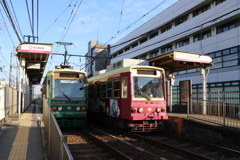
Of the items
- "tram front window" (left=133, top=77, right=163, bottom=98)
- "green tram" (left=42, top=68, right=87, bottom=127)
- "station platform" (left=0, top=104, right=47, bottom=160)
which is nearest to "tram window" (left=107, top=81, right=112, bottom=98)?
"green tram" (left=42, top=68, right=87, bottom=127)

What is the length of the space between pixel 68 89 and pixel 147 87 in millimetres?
4009

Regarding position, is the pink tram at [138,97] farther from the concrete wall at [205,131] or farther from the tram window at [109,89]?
the concrete wall at [205,131]

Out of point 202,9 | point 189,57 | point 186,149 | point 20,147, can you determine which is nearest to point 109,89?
point 189,57

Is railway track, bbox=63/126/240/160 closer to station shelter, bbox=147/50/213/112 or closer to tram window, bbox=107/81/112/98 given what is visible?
tram window, bbox=107/81/112/98

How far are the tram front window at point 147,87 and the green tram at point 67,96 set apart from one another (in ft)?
9.97

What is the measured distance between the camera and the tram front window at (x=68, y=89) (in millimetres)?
11484

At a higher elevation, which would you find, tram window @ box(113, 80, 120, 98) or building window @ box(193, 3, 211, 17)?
building window @ box(193, 3, 211, 17)

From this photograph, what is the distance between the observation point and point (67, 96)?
11.6m

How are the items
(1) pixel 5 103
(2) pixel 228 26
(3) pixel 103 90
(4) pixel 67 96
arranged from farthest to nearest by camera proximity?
1. (2) pixel 228 26
2. (3) pixel 103 90
3. (4) pixel 67 96
4. (1) pixel 5 103

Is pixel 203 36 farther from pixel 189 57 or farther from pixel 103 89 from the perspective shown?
pixel 103 89

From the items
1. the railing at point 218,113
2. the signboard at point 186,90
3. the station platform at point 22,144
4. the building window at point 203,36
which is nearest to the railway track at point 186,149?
the railing at point 218,113

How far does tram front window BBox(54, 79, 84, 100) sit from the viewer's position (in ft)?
37.7

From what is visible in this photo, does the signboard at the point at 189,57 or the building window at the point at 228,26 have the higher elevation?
the building window at the point at 228,26

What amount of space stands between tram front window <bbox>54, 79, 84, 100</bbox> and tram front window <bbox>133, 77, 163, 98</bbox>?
3.13m
